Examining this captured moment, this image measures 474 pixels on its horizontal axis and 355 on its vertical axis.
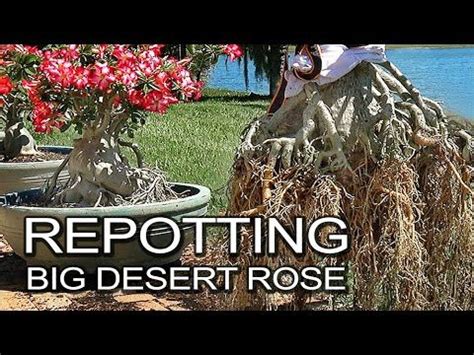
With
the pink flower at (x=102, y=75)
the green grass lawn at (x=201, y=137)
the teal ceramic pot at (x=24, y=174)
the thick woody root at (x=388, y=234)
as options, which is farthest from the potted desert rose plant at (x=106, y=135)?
the thick woody root at (x=388, y=234)

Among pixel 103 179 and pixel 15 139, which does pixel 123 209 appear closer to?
pixel 103 179

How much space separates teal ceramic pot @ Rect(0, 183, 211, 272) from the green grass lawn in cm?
21

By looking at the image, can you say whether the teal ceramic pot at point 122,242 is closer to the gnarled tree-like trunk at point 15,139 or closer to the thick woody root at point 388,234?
A: the thick woody root at point 388,234

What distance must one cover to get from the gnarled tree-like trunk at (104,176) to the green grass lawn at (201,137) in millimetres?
220

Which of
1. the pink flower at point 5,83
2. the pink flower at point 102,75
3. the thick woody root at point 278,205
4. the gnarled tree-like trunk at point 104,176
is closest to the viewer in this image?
the thick woody root at point 278,205

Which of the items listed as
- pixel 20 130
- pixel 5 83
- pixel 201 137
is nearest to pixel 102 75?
pixel 5 83

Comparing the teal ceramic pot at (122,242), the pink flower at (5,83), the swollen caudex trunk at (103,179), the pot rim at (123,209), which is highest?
the pink flower at (5,83)

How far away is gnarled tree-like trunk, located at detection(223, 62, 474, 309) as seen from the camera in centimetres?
203

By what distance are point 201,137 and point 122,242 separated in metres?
0.70

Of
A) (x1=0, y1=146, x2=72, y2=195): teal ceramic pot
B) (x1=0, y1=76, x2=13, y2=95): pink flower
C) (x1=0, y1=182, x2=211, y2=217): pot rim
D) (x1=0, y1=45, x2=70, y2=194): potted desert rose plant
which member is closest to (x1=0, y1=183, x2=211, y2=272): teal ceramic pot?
(x1=0, y1=182, x2=211, y2=217): pot rim

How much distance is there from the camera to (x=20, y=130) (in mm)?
3727

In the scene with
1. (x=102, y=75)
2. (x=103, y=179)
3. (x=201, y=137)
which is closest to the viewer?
(x=102, y=75)

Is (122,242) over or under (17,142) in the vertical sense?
under

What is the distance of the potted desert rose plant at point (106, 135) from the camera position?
2582 mm
